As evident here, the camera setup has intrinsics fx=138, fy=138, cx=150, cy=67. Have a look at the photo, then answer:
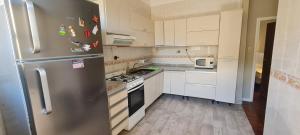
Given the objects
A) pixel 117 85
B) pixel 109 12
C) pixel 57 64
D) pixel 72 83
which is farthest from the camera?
pixel 109 12

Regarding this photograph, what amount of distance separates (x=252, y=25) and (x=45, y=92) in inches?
151

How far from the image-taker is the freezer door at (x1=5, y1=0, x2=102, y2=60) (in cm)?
88

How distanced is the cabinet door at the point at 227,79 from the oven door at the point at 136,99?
1.73 metres

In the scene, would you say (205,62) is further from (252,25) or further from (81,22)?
(81,22)

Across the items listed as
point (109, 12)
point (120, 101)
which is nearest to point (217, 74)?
point (120, 101)

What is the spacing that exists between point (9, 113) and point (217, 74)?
3.23 meters

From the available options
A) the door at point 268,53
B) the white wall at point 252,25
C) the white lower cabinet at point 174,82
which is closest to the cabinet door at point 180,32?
the white lower cabinet at point 174,82

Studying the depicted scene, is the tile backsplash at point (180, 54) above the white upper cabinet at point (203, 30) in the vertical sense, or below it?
below

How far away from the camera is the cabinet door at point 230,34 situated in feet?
9.04

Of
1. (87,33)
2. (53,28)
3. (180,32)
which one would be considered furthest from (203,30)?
(53,28)

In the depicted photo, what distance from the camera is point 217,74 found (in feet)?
9.93

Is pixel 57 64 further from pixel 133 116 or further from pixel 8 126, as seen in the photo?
pixel 133 116

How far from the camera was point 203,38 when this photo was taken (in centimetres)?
318

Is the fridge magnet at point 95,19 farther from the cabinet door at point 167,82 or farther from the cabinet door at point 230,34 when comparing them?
the cabinet door at point 230,34
